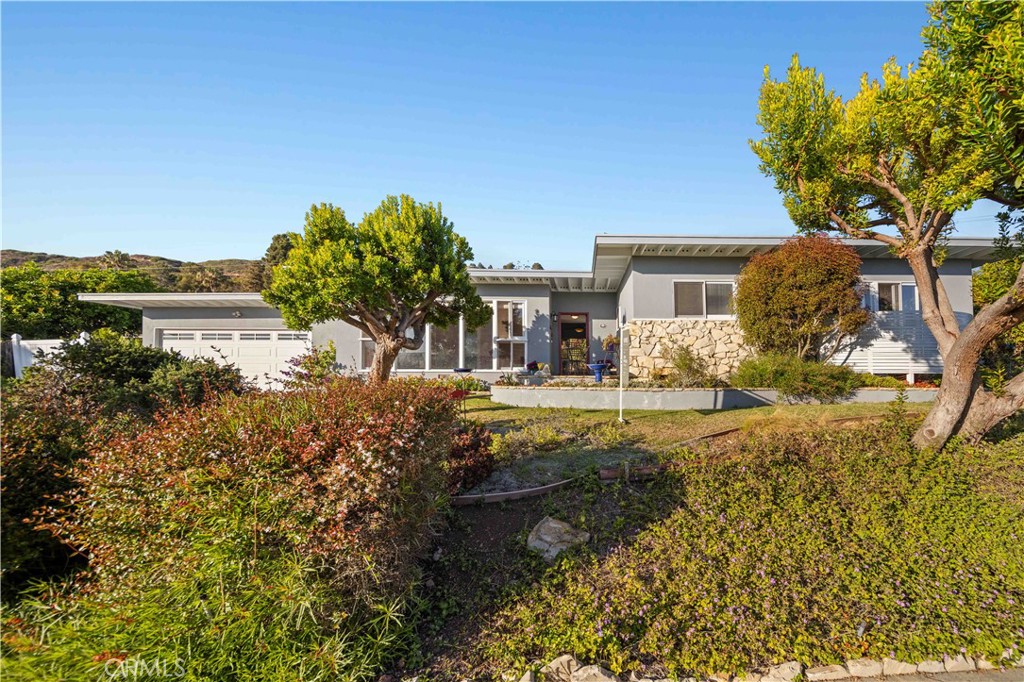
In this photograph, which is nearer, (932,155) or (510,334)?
(932,155)

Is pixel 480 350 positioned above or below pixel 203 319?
below

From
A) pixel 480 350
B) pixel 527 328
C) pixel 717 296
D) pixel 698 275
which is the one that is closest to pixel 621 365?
pixel 698 275

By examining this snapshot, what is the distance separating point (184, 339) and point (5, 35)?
1394cm

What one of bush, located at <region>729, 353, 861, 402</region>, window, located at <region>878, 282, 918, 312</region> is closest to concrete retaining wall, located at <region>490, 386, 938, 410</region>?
bush, located at <region>729, 353, 861, 402</region>

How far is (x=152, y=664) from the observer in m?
2.28

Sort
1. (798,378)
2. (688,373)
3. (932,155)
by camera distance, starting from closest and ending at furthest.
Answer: (932,155), (798,378), (688,373)

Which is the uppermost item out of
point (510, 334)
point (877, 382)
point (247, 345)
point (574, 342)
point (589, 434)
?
point (510, 334)

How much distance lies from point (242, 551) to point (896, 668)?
407 cm

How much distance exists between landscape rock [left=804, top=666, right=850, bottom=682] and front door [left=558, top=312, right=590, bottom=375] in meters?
14.1

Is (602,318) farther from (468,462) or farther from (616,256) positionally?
(468,462)

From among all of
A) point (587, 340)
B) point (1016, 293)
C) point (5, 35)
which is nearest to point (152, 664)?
point (5, 35)

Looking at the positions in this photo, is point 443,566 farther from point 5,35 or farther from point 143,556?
point 5,35

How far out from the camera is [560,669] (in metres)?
2.79

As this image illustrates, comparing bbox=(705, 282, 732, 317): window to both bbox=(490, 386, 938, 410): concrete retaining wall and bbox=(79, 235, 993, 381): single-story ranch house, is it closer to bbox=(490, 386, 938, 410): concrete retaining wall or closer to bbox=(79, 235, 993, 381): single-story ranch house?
bbox=(79, 235, 993, 381): single-story ranch house
